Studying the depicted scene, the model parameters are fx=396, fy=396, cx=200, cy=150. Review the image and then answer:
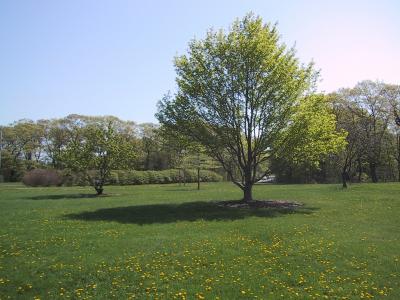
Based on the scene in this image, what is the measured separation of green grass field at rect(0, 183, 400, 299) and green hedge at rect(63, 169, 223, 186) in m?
35.8

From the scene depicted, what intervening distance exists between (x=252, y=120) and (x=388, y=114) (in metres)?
38.1

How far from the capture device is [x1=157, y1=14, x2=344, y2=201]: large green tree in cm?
2391

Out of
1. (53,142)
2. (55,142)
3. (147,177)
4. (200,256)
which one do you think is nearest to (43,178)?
(147,177)

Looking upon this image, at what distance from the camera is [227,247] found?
41.0 feet

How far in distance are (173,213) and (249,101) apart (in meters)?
8.49

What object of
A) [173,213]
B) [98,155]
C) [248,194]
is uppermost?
[98,155]

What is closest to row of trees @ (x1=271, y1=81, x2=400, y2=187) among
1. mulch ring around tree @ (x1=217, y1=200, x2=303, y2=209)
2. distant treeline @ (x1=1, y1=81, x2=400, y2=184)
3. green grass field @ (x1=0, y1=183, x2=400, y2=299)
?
distant treeline @ (x1=1, y1=81, x2=400, y2=184)

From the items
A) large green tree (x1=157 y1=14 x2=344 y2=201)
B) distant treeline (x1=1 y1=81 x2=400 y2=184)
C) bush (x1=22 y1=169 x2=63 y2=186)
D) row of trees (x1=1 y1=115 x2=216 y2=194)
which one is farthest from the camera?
row of trees (x1=1 y1=115 x2=216 y2=194)

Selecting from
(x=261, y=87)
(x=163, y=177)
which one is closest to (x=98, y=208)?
(x=261, y=87)

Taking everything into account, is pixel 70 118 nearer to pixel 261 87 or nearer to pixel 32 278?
pixel 261 87

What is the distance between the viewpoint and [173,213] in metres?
21.2

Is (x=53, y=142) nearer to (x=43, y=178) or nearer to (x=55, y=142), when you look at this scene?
(x=55, y=142)

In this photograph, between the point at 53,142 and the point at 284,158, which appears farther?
the point at 53,142

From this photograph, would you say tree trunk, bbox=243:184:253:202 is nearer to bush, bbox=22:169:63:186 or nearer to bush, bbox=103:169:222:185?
bush, bbox=103:169:222:185
